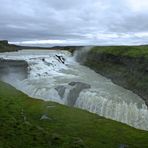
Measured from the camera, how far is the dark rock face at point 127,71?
55.1 meters

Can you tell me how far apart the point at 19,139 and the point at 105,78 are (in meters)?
46.2

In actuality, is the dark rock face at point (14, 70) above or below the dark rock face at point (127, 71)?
below

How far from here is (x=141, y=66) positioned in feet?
200

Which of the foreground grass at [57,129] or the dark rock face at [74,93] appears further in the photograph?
the dark rock face at [74,93]

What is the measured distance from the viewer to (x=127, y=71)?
65125 millimetres

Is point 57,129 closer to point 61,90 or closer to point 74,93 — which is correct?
point 74,93

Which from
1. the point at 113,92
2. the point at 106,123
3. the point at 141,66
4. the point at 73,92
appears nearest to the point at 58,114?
the point at 106,123

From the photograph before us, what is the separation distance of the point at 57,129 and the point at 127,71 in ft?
123

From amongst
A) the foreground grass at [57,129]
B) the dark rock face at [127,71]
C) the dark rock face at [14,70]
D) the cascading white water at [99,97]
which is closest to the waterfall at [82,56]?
the dark rock face at [127,71]

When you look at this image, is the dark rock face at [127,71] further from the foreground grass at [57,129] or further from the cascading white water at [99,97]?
the foreground grass at [57,129]

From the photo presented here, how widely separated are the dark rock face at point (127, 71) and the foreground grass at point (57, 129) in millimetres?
16299

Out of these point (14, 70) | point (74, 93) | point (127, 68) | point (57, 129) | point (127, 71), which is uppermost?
point (127, 68)

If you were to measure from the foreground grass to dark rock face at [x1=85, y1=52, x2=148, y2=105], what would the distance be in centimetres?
1630

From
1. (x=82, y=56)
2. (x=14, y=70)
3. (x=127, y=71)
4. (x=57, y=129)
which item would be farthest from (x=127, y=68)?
(x=82, y=56)
